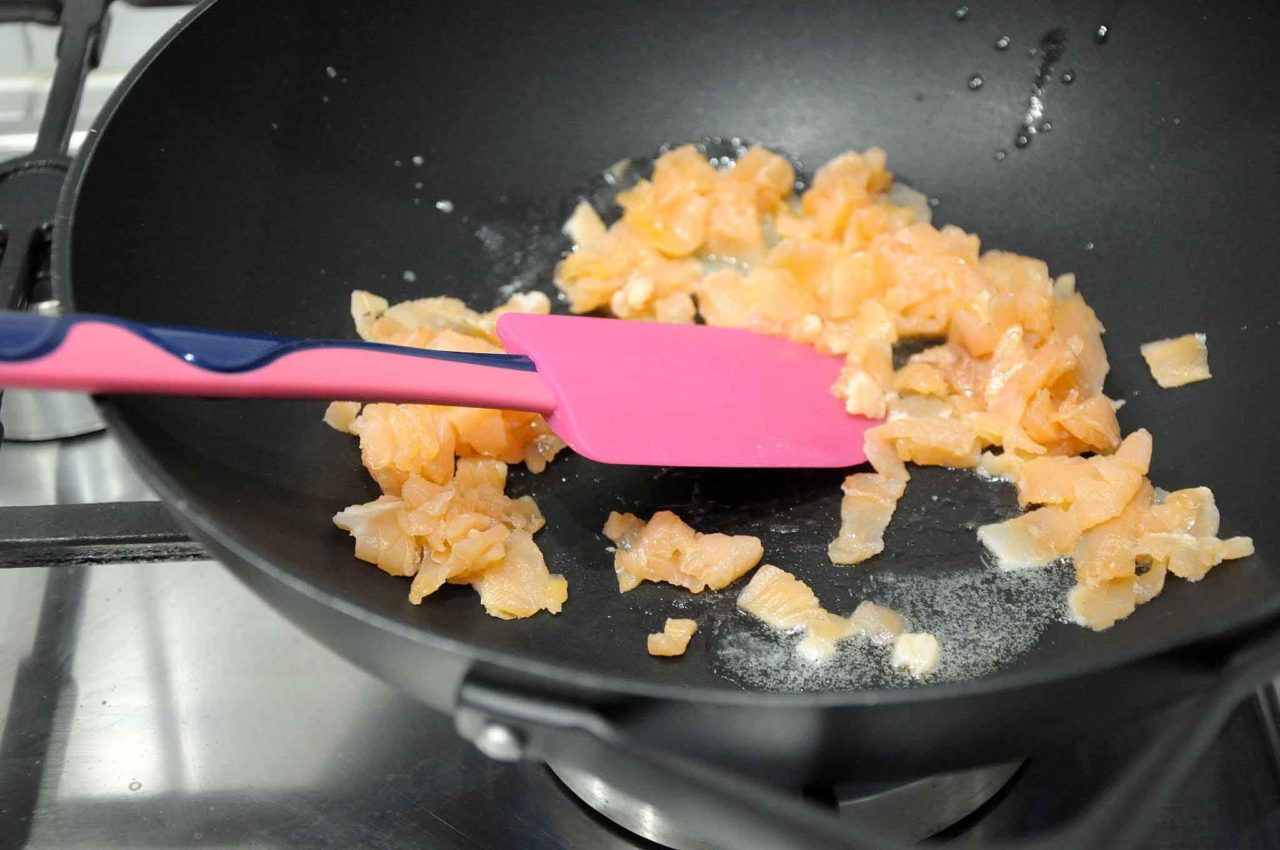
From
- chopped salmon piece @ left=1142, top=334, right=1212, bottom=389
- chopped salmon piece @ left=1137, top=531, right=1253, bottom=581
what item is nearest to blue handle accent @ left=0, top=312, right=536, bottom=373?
chopped salmon piece @ left=1137, top=531, right=1253, bottom=581

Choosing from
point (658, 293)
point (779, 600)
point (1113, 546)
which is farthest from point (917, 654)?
point (658, 293)

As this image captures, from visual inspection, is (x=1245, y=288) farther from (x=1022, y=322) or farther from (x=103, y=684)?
(x=103, y=684)

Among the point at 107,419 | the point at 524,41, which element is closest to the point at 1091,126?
the point at 524,41

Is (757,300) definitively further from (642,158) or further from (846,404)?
(642,158)

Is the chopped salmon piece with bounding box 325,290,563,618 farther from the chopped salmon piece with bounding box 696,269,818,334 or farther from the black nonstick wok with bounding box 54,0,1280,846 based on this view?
the chopped salmon piece with bounding box 696,269,818,334

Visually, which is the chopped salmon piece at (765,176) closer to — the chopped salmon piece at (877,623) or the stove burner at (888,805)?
the chopped salmon piece at (877,623)
